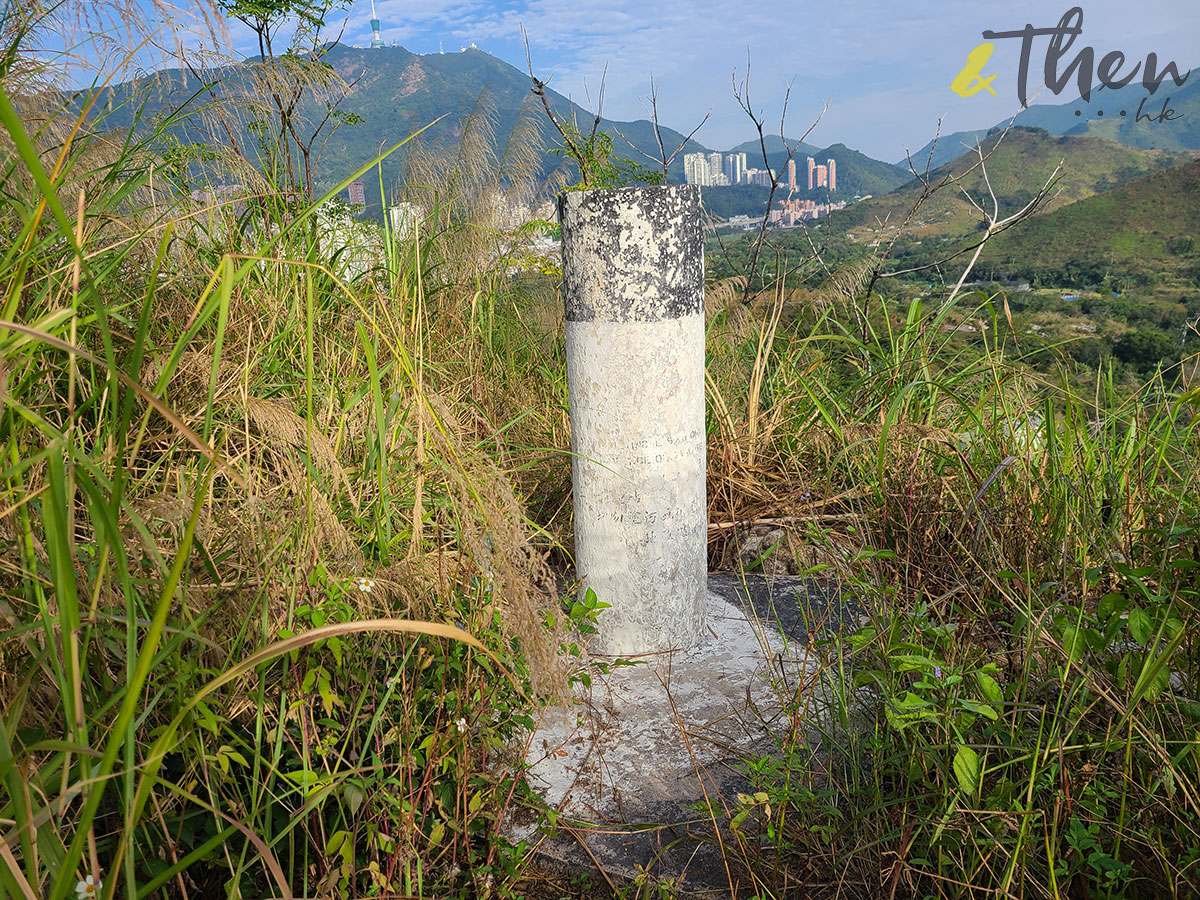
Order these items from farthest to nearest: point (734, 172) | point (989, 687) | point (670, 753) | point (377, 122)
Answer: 1. point (734, 172)
2. point (377, 122)
3. point (670, 753)
4. point (989, 687)

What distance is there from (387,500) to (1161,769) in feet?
5.10

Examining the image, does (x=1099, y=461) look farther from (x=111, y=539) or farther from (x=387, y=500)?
(x=111, y=539)

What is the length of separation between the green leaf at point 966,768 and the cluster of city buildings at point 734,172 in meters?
1.63

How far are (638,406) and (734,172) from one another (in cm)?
1801

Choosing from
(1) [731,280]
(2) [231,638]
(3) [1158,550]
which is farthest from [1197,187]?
(2) [231,638]

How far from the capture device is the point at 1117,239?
2077cm

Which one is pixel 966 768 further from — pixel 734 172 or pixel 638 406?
pixel 734 172

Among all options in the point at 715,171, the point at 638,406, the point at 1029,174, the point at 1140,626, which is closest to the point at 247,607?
the point at 638,406

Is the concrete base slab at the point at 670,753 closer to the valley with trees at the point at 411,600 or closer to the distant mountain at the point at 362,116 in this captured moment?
the valley with trees at the point at 411,600

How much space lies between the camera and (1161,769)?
1.34 metres

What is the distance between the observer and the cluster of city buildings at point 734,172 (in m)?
5.19

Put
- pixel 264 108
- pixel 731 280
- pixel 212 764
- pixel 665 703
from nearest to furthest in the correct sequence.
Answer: pixel 212 764 → pixel 665 703 → pixel 264 108 → pixel 731 280

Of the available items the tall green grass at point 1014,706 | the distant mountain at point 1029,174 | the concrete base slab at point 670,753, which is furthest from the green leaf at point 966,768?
the distant mountain at point 1029,174

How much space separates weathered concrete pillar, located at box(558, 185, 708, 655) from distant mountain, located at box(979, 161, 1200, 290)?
716 inches
